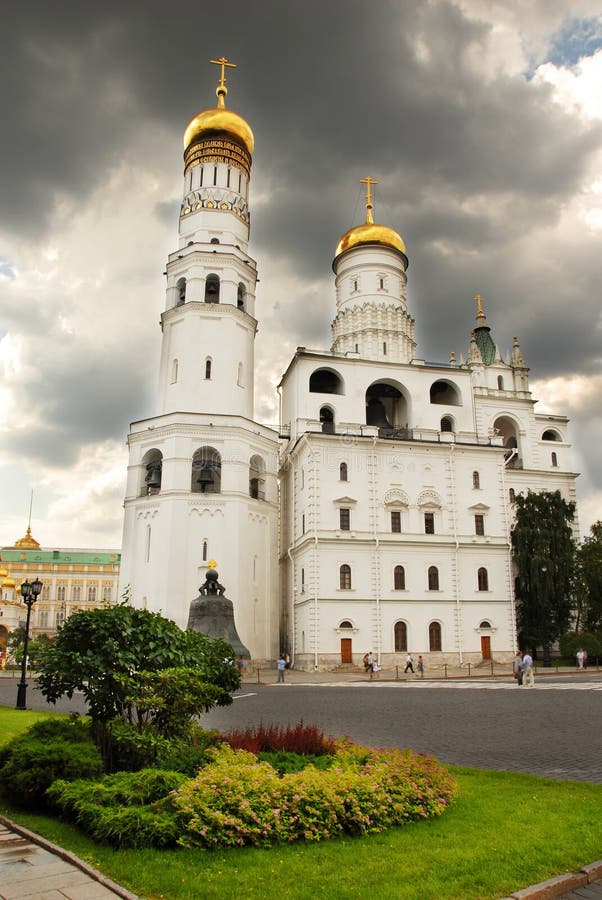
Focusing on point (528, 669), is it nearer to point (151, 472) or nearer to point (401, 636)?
point (401, 636)

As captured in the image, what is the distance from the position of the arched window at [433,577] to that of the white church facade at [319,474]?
88 mm

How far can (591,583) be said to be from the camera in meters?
40.6

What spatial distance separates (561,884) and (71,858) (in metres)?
3.83

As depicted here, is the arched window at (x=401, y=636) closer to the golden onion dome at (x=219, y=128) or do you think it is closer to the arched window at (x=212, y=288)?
the arched window at (x=212, y=288)

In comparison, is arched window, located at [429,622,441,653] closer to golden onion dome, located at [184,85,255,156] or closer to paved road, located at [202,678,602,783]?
paved road, located at [202,678,602,783]

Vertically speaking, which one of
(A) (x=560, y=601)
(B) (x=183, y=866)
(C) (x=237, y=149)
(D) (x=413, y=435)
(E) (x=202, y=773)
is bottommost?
(B) (x=183, y=866)

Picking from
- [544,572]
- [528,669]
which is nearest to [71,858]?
[528,669]

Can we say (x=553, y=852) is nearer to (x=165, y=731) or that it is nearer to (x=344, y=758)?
(x=344, y=758)

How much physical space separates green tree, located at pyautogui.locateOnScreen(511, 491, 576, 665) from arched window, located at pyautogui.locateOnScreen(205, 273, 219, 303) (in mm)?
23462

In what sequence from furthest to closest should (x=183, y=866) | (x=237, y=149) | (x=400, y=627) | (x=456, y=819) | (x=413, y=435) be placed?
1. (x=237, y=149)
2. (x=413, y=435)
3. (x=400, y=627)
4. (x=456, y=819)
5. (x=183, y=866)

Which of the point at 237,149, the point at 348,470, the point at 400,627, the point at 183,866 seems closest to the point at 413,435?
the point at 348,470

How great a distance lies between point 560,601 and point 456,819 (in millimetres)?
36816

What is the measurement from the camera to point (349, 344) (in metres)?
48.4

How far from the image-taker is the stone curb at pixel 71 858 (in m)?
5.02
